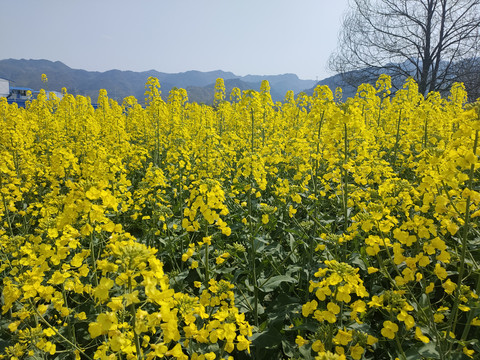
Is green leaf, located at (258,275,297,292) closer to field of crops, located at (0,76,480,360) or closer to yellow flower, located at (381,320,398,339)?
field of crops, located at (0,76,480,360)

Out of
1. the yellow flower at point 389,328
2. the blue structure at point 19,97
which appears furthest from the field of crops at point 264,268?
the blue structure at point 19,97

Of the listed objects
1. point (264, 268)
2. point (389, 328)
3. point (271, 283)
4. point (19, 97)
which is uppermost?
point (19, 97)

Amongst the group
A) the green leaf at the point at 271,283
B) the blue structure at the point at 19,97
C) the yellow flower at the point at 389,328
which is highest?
the blue structure at the point at 19,97

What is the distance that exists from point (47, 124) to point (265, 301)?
791 centimetres

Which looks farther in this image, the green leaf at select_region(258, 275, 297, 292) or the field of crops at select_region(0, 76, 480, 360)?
the green leaf at select_region(258, 275, 297, 292)

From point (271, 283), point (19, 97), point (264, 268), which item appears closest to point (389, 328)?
point (271, 283)

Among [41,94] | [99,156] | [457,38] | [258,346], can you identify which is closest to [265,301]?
[258,346]

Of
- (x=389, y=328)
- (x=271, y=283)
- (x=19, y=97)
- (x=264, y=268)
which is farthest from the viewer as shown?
(x=19, y=97)

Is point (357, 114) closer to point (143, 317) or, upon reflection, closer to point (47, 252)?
point (143, 317)

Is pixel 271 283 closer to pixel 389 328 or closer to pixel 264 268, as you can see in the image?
pixel 264 268

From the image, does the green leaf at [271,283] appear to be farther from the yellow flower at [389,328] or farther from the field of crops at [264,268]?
the yellow flower at [389,328]

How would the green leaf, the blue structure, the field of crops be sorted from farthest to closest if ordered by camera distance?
the blue structure → the green leaf → the field of crops

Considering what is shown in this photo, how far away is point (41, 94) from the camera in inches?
398

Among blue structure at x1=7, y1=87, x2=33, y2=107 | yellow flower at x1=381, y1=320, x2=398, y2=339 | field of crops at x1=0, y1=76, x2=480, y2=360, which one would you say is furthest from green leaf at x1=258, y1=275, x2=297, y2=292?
blue structure at x1=7, y1=87, x2=33, y2=107
